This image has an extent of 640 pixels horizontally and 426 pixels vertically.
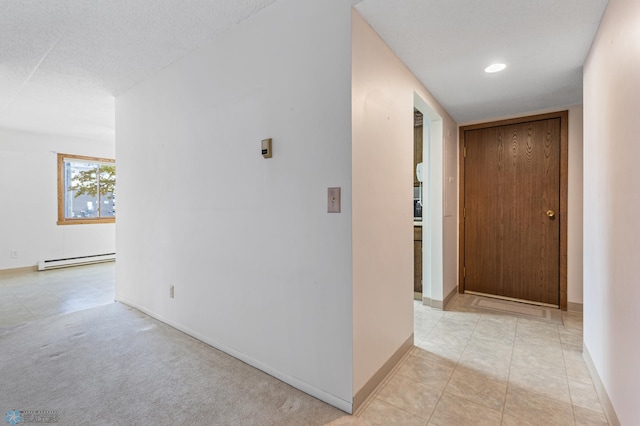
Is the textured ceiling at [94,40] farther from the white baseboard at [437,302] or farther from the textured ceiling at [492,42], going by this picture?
the white baseboard at [437,302]

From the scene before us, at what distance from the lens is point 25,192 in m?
5.14

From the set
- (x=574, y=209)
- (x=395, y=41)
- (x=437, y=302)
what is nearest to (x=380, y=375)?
(x=437, y=302)

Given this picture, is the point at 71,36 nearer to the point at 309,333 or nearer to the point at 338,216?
the point at 338,216

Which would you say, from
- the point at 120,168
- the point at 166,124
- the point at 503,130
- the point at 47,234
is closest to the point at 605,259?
the point at 503,130

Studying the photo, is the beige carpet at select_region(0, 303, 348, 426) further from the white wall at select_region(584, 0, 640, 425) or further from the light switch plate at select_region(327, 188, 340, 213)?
the white wall at select_region(584, 0, 640, 425)

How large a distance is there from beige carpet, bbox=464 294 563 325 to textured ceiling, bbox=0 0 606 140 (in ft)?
7.11

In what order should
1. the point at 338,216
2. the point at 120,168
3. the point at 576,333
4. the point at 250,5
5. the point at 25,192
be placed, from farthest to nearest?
the point at 25,192
the point at 120,168
the point at 576,333
the point at 250,5
the point at 338,216

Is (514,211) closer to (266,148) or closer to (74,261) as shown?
(266,148)

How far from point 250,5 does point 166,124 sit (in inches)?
55.2

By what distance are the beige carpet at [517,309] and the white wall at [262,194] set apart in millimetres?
2382

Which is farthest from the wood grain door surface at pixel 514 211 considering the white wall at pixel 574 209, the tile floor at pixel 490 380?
the tile floor at pixel 490 380

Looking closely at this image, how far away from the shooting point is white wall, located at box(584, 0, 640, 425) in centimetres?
128

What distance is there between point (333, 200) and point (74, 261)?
625 centimetres

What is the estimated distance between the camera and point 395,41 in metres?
2.00
